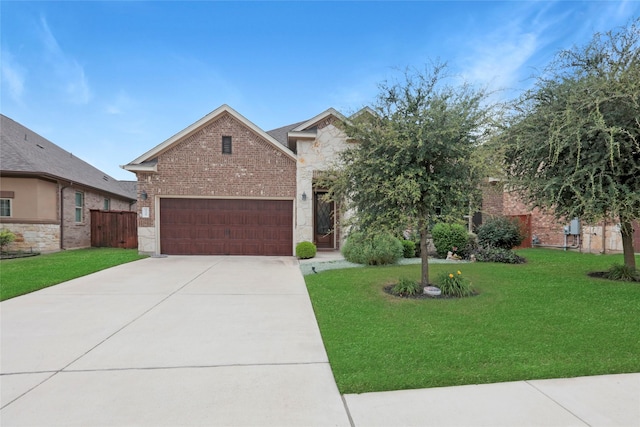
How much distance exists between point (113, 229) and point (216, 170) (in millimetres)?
7198

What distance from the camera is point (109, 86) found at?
12328mm

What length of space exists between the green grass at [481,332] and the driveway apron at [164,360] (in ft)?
1.39

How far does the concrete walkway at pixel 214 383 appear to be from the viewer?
2395 millimetres

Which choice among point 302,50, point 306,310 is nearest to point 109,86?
point 302,50

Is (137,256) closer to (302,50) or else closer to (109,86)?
(109,86)

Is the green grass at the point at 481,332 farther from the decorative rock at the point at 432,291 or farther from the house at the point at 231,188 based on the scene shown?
the house at the point at 231,188

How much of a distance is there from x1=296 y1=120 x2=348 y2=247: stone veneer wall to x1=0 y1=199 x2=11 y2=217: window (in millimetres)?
11646

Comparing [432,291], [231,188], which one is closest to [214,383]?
[432,291]

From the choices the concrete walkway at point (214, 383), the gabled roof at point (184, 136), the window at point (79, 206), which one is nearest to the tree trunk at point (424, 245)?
the concrete walkway at point (214, 383)

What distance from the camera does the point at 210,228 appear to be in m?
12.5

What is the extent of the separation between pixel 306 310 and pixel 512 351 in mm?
2929

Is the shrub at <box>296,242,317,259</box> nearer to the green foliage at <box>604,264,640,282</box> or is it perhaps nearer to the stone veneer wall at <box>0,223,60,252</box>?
the green foliage at <box>604,264,640,282</box>

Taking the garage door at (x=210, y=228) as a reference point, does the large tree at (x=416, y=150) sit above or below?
above

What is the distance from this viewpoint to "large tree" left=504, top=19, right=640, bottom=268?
218 inches
